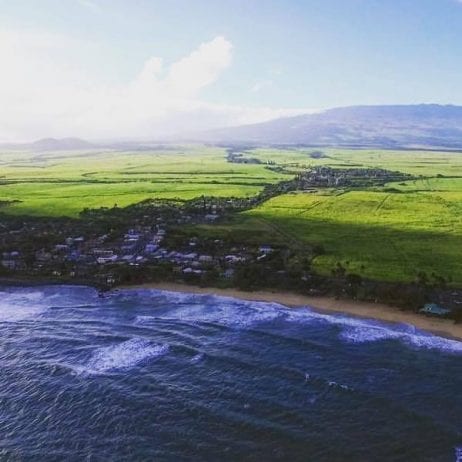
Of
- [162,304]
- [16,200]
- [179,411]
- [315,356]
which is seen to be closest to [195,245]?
Answer: [162,304]

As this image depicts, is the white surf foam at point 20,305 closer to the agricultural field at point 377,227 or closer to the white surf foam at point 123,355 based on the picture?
the white surf foam at point 123,355

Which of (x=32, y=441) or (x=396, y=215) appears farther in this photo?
(x=396, y=215)

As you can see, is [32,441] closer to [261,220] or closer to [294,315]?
[294,315]

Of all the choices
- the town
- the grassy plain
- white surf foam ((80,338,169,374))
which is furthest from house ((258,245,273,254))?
white surf foam ((80,338,169,374))

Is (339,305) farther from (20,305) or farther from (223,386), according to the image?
(20,305)

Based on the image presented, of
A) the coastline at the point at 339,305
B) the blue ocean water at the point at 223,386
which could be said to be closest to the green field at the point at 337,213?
the coastline at the point at 339,305

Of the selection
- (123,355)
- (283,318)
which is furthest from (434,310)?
(123,355)
